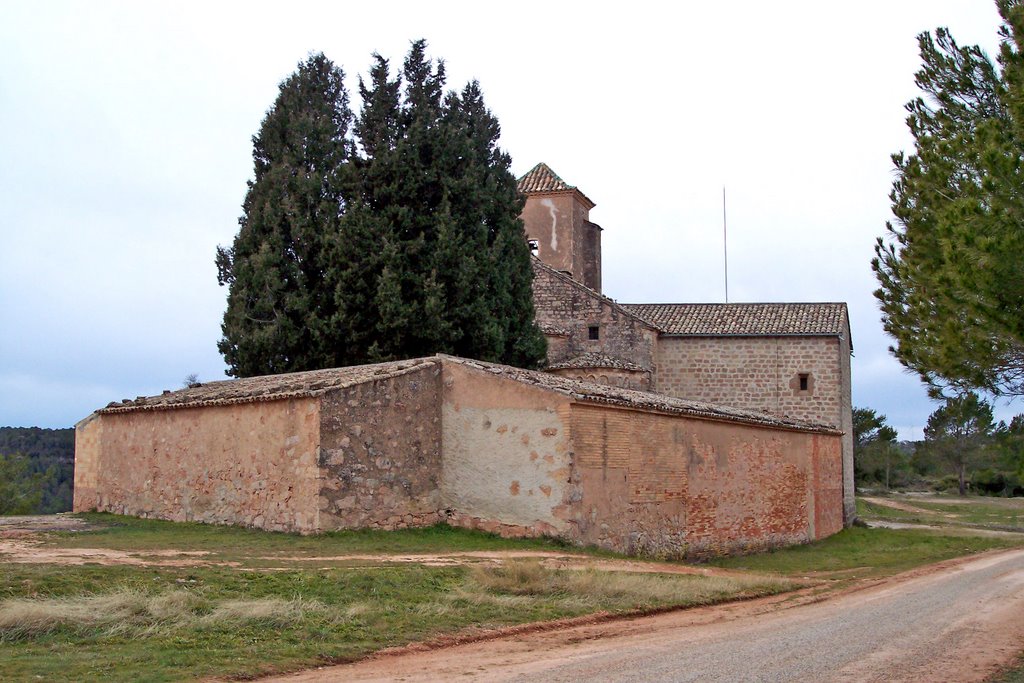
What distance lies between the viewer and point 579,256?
3809 centimetres

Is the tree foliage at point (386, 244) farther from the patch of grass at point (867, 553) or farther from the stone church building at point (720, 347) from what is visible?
the patch of grass at point (867, 553)

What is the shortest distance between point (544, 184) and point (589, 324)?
8.36m

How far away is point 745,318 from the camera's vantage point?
34.3 metres

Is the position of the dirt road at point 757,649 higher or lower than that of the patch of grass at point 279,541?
lower

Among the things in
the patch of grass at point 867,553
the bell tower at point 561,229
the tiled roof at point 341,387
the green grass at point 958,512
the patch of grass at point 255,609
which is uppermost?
the bell tower at point 561,229

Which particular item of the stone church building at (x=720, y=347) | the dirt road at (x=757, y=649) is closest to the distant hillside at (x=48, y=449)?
the stone church building at (x=720, y=347)

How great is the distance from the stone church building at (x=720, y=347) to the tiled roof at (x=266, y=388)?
12078mm

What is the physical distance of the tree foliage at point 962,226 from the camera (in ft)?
34.2

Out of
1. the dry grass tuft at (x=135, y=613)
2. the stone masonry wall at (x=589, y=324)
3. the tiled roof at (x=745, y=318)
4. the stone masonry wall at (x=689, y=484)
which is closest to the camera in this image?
the dry grass tuft at (x=135, y=613)

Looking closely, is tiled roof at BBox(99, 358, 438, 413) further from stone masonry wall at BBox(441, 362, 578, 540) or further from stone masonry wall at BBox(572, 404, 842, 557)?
stone masonry wall at BBox(572, 404, 842, 557)

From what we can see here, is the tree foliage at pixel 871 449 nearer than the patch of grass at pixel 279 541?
No

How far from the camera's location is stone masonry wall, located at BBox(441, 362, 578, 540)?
16.4 metres

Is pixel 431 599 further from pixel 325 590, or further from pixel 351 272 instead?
pixel 351 272

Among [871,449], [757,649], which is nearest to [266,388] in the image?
[757,649]
